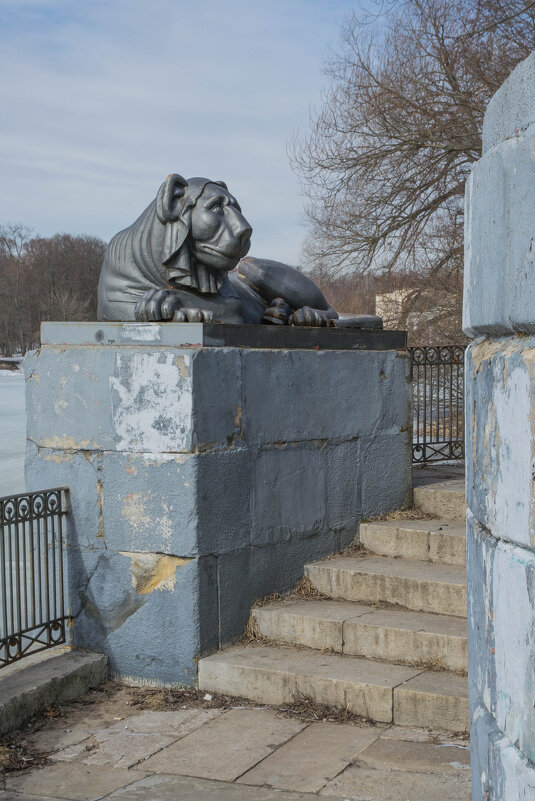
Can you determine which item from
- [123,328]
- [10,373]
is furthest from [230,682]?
[10,373]

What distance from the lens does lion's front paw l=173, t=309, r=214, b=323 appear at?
5301 mm

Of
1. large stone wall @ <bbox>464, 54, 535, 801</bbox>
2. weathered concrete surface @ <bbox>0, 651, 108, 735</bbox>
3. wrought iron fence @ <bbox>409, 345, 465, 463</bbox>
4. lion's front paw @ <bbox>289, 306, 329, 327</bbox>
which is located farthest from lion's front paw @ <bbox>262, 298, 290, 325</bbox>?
large stone wall @ <bbox>464, 54, 535, 801</bbox>

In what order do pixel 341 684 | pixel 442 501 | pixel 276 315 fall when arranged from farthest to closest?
pixel 442 501
pixel 276 315
pixel 341 684

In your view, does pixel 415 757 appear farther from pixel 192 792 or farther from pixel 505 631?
pixel 505 631

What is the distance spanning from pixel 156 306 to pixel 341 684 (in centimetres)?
231

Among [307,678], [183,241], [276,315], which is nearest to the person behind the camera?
[307,678]

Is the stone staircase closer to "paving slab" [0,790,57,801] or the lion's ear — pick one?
"paving slab" [0,790,57,801]

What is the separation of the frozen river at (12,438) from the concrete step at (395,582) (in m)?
5.36

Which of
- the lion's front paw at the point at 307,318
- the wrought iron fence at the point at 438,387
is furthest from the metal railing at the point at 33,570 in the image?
the wrought iron fence at the point at 438,387

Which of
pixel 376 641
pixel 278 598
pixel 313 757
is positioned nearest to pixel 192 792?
pixel 313 757

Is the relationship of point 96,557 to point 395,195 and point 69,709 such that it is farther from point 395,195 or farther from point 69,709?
point 395,195

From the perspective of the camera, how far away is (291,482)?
5891 millimetres

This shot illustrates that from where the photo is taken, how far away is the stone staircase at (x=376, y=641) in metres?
4.66

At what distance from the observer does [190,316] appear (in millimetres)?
5309
